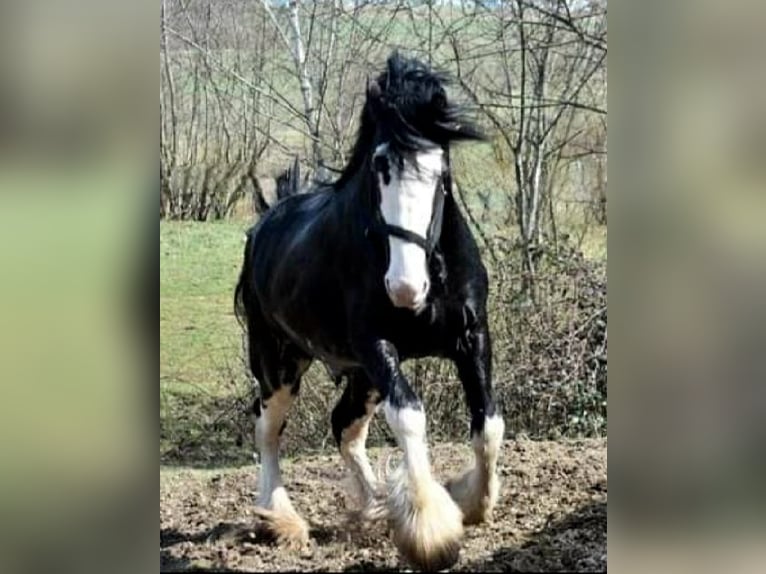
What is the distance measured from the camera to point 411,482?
241 cm

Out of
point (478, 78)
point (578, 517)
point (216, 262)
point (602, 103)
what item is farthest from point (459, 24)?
point (578, 517)

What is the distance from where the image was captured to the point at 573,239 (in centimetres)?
274

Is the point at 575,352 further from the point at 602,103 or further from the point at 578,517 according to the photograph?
the point at 602,103

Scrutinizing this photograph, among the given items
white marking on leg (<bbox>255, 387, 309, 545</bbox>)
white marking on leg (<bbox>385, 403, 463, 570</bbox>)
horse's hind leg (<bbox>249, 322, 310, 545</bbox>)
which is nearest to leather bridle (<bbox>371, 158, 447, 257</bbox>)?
white marking on leg (<bbox>385, 403, 463, 570</bbox>)

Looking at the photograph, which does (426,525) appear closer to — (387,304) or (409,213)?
(387,304)

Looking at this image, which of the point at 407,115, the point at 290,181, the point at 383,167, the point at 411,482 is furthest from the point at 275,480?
the point at 407,115

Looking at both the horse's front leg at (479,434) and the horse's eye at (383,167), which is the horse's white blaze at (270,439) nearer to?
the horse's front leg at (479,434)

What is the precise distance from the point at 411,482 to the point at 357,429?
32cm

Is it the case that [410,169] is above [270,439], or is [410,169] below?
above

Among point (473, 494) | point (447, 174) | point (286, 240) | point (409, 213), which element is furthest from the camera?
point (286, 240)

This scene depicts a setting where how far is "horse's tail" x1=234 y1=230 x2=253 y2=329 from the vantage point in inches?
107

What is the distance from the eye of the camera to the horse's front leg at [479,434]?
8.34ft

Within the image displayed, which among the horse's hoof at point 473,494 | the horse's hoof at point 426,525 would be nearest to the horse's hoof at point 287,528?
the horse's hoof at point 426,525
